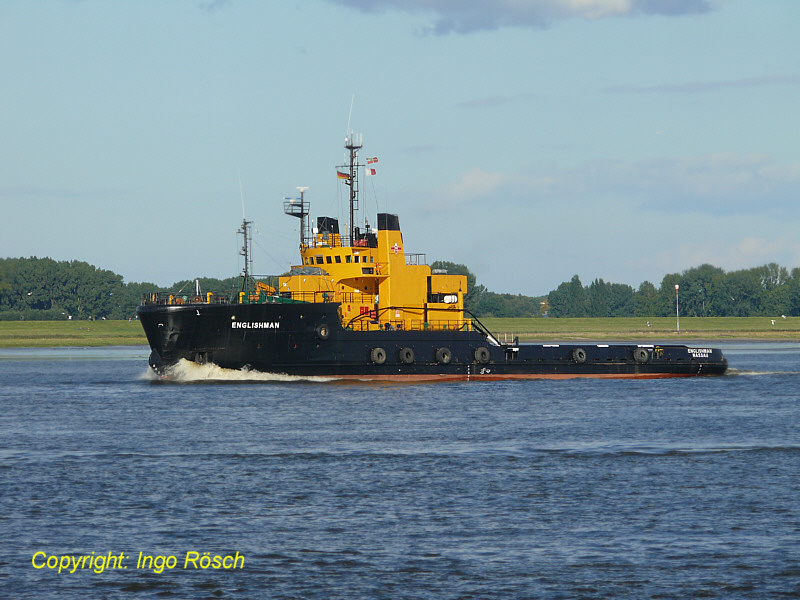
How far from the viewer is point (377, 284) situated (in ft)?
184

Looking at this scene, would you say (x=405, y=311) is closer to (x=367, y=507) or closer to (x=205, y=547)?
(x=367, y=507)

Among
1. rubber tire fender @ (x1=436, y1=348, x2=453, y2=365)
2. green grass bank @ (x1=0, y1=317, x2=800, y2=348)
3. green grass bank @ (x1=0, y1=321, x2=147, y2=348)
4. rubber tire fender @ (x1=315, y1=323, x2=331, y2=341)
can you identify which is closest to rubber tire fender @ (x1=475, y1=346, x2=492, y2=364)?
→ rubber tire fender @ (x1=436, y1=348, x2=453, y2=365)

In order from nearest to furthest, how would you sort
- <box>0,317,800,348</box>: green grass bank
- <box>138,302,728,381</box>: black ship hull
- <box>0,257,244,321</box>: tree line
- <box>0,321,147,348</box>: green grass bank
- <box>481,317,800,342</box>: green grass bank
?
<box>138,302,728,381</box>: black ship hull < <box>0,321,147,348</box>: green grass bank < <box>0,317,800,348</box>: green grass bank < <box>481,317,800,342</box>: green grass bank < <box>0,257,244,321</box>: tree line

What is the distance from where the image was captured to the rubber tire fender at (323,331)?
51.2m

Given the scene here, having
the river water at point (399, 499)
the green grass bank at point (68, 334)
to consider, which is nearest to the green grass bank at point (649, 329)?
the green grass bank at point (68, 334)

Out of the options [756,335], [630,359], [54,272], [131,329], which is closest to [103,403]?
[630,359]

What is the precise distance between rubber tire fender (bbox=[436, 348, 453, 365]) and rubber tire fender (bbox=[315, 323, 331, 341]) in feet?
20.2

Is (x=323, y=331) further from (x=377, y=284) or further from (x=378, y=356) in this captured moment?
(x=377, y=284)

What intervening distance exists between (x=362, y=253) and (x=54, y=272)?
518ft

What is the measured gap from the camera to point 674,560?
707 inches

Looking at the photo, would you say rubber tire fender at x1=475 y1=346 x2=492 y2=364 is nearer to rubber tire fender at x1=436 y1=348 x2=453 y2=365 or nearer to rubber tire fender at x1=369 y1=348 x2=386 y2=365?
rubber tire fender at x1=436 y1=348 x2=453 y2=365

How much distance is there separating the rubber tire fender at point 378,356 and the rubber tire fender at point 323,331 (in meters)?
2.53

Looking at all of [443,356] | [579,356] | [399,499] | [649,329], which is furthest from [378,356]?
[649,329]

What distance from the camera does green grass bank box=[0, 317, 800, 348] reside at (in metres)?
135
